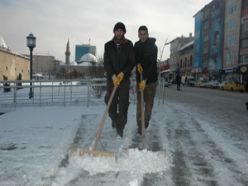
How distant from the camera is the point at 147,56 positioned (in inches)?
231

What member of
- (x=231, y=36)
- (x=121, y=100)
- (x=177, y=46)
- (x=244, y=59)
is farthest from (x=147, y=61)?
(x=177, y=46)

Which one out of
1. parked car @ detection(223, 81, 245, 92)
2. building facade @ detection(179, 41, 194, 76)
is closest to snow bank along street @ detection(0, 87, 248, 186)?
parked car @ detection(223, 81, 245, 92)

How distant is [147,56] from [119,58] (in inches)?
23.7

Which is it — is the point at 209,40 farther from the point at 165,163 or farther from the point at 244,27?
the point at 165,163

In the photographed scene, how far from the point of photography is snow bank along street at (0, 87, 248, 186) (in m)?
3.65

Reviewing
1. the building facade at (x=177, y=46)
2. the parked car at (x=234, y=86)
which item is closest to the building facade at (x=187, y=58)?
the building facade at (x=177, y=46)

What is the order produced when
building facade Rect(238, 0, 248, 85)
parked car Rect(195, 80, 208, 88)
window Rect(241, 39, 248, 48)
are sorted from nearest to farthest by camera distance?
parked car Rect(195, 80, 208, 88) < building facade Rect(238, 0, 248, 85) < window Rect(241, 39, 248, 48)

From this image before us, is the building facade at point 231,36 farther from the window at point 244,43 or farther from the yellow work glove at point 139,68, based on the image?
the yellow work glove at point 139,68

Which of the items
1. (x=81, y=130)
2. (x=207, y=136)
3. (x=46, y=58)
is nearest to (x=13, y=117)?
(x=81, y=130)

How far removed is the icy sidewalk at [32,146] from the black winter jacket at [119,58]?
4.73ft

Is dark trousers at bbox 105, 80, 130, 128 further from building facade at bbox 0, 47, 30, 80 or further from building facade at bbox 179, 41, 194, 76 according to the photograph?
building facade at bbox 179, 41, 194, 76

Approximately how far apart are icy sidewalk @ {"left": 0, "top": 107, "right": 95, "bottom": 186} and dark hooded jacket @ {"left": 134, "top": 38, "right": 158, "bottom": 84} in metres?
1.78

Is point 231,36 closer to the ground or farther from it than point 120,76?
farther from it

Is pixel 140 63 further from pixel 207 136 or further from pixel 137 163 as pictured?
pixel 137 163
